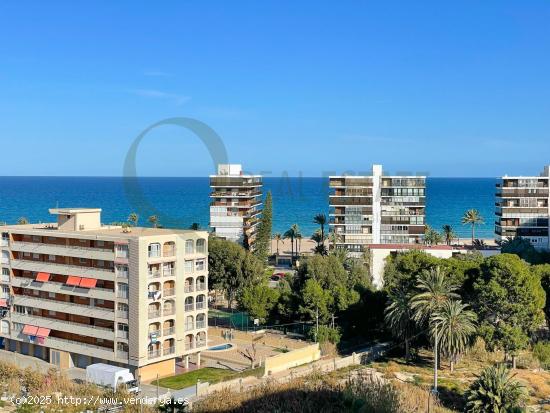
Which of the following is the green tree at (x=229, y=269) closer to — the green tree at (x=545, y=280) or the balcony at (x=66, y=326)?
the balcony at (x=66, y=326)

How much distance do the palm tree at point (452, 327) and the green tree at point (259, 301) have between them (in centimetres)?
1414

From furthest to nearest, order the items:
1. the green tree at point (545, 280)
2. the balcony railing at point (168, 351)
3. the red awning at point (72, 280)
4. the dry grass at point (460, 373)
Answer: the green tree at point (545, 280) → the red awning at point (72, 280) → the balcony railing at point (168, 351) → the dry grass at point (460, 373)

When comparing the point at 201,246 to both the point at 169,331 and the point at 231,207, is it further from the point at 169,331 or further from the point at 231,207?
the point at 231,207

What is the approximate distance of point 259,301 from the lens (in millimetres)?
49125

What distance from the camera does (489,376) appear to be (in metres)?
31.1

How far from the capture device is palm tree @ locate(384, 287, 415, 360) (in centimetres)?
4181

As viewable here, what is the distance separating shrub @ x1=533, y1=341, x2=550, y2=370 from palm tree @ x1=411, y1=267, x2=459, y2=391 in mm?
6988

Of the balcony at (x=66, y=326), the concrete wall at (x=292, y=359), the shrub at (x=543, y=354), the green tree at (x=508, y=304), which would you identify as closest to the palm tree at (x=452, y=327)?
the green tree at (x=508, y=304)

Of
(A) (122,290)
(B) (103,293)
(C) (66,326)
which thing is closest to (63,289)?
(C) (66,326)

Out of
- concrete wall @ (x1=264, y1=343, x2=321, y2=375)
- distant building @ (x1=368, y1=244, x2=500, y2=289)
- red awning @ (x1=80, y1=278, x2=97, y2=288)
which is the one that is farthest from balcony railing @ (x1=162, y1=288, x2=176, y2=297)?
distant building @ (x1=368, y1=244, x2=500, y2=289)

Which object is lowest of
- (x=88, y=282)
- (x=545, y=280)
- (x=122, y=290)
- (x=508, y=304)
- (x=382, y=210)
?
(x=508, y=304)

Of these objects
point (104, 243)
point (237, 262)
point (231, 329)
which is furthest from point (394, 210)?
point (104, 243)

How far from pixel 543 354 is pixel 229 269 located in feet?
85.5

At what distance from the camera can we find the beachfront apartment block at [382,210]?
7806 centimetres
